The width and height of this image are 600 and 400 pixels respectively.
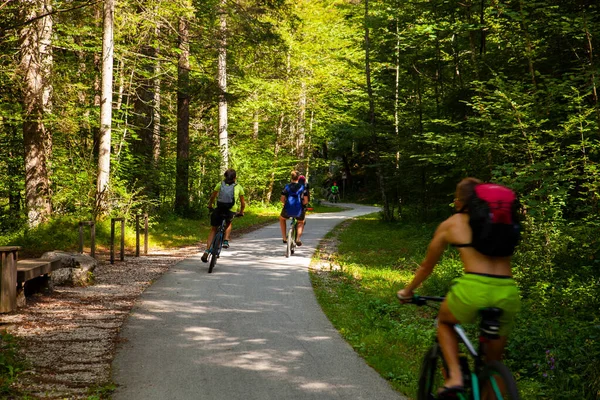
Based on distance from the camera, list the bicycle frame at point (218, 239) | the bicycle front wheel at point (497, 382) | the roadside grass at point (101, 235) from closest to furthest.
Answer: the bicycle front wheel at point (497, 382), the bicycle frame at point (218, 239), the roadside grass at point (101, 235)

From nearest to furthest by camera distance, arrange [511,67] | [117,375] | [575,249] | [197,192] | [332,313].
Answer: [117,375]
[332,313]
[575,249]
[511,67]
[197,192]

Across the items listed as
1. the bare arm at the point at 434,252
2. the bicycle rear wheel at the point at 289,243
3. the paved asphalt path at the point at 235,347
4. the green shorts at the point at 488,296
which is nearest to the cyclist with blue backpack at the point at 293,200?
the bicycle rear wheel at the point at 289,243

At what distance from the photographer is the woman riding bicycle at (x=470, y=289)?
3.24 meters

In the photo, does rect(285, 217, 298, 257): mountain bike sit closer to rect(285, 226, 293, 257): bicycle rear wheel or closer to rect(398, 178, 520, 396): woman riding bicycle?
rect(285, 226, 293, 257): bicycle rear wheel

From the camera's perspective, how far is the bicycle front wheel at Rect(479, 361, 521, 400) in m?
2.96

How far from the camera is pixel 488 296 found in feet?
10.6

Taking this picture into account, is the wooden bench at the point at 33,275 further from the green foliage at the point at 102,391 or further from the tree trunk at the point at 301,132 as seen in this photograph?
the tree trunk at the point at 301,132

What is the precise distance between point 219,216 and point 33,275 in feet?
14.5

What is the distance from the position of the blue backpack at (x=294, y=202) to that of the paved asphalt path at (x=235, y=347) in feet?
12.0

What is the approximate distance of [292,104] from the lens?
1387 inches

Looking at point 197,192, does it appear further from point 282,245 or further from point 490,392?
point 490,392

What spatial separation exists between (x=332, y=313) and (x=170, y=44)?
14368 mm

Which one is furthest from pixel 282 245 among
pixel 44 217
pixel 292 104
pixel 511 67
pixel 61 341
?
pixel 292 104

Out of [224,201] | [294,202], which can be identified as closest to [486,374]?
[224,201]
